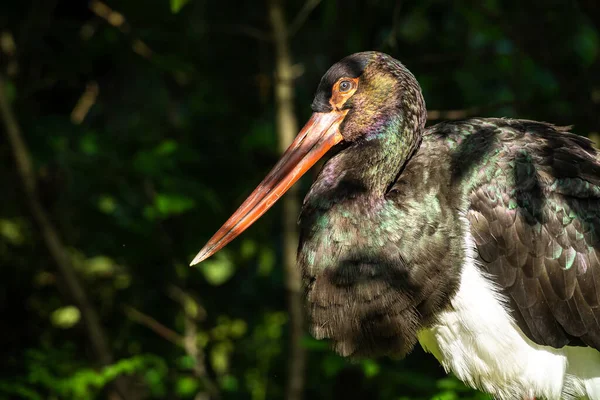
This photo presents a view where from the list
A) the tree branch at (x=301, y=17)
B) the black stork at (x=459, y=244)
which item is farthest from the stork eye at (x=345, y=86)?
the tree branch at (x=301, y=17)

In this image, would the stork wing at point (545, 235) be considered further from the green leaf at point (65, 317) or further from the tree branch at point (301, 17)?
the green leaf at point (65, 317)

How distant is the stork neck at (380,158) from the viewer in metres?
3.29

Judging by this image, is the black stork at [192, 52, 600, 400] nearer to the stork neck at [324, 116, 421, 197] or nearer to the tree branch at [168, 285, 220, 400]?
the stork neck at [324, 116, 421, 197]

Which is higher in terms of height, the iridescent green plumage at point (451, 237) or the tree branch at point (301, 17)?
the tree branch at point (301, 17)

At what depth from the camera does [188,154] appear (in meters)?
4.59

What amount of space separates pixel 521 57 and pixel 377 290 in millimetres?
A: 1831

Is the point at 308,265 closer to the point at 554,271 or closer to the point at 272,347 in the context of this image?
the point at 554,271

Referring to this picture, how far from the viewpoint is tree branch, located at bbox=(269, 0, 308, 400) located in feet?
15.4

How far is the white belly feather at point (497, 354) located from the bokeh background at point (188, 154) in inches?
21.8

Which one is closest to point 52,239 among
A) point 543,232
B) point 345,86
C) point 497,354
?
point 345,86

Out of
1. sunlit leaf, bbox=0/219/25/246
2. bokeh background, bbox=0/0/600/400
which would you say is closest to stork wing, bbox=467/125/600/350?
bokeh background, bbox=0/0/600/400

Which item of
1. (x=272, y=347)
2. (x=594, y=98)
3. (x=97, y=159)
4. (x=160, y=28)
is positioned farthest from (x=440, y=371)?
(x=160, y=28)

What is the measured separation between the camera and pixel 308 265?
3.26 m

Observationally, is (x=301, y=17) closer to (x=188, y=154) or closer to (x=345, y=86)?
(x=188, y=154)
